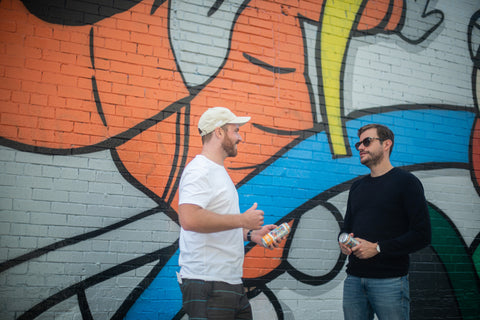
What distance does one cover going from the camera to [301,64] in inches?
157

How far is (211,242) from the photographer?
2.21m

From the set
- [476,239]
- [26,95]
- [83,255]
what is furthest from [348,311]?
[26,95]

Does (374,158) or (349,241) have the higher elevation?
(374,158)

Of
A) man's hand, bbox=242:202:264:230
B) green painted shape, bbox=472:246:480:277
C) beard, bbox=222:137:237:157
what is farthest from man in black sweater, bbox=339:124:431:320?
green painted shape, bbox=472:246:480:277

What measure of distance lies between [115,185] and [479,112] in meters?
4.24

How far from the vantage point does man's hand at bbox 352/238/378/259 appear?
8.11ft

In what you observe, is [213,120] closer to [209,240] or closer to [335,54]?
[209,240]

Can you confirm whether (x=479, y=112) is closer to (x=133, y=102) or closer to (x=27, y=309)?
(x=133, y=102)

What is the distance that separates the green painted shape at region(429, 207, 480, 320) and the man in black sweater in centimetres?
186

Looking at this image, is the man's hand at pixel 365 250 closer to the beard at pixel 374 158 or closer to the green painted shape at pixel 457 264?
the beard at pixel 374 158

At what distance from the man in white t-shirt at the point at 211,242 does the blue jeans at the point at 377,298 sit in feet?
2.64

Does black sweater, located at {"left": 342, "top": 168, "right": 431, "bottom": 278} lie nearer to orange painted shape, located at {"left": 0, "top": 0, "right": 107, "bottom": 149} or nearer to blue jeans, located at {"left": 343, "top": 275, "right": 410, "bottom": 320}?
blue jeans, located at {"left": 343, "top": 275, "right": 410, "bottom": 320}

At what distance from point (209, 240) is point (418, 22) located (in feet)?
12.5

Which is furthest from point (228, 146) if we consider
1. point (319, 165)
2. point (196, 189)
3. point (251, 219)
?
point (319, 165)
